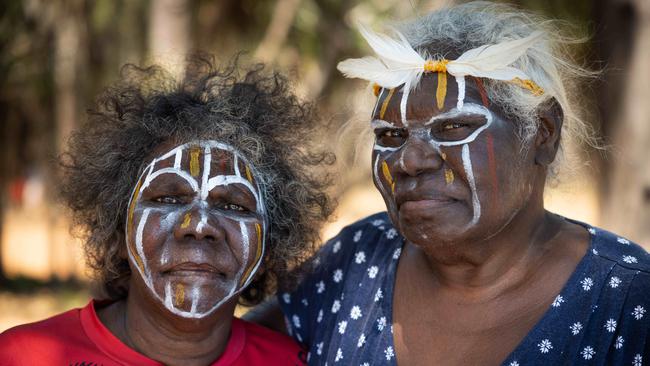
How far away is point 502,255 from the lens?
2475 millimetres

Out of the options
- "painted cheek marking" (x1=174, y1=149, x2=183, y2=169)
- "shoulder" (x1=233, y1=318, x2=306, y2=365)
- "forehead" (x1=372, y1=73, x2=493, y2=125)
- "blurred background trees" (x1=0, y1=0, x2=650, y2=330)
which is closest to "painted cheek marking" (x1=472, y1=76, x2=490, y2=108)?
"forehead" (x1=372, y1=73, x2=493, y2=125)

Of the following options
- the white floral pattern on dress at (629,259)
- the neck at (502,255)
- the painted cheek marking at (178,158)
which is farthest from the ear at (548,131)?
the painted cheek marking at (178,158)

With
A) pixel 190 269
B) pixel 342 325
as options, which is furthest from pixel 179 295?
pixel 342 325

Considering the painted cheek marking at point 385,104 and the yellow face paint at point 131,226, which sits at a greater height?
A: the painted cheek marking at point 385,104

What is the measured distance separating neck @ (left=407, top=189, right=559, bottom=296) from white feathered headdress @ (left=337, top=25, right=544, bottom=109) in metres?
0.42

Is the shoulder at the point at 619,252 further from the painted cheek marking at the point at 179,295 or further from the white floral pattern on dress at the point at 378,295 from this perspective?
the painted cheek marking at the point at 179,295

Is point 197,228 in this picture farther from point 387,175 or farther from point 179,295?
point 387,175

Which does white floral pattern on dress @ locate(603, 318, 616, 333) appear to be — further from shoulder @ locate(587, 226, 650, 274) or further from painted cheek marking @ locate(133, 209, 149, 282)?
painted cheek marking @ locate(133, 209, 149, 282)

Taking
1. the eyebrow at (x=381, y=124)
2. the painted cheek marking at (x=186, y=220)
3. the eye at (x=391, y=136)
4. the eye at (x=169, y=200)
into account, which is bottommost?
the painted cheek marking at (x=186, y=220)

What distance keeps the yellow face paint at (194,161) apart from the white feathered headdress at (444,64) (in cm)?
61

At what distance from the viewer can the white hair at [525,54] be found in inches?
94.6

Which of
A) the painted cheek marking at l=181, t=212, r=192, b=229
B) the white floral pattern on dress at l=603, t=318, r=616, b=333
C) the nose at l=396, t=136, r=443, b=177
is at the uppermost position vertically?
the nose at l=396, t=136, r=443, b=177

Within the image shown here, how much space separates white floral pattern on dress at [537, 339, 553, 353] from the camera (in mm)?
2234

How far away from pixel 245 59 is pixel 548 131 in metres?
1.24
